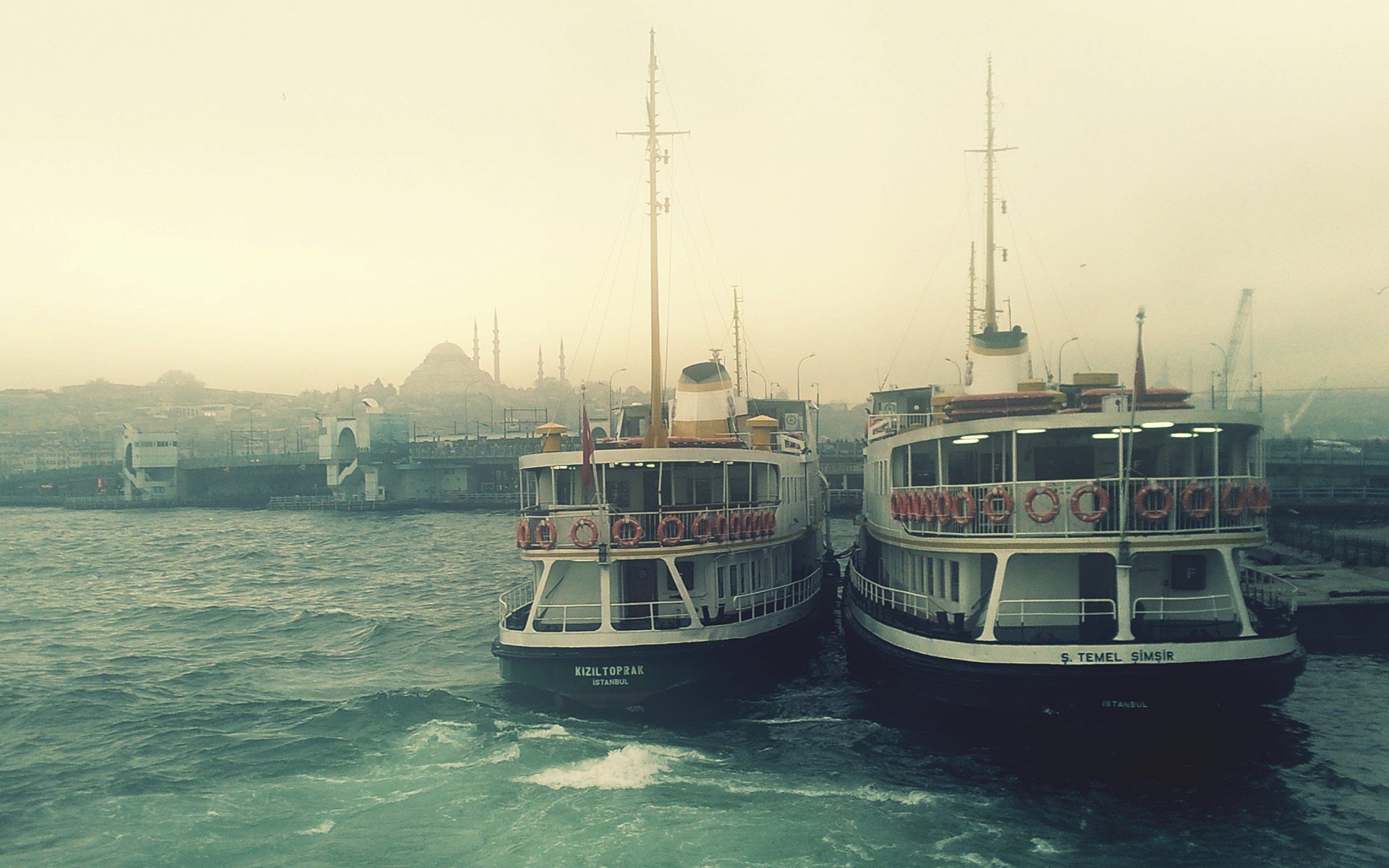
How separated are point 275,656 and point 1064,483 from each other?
27.9 m

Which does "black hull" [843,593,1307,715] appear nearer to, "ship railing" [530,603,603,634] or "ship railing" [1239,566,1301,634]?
"ship railing" [1239,566,1301,634]

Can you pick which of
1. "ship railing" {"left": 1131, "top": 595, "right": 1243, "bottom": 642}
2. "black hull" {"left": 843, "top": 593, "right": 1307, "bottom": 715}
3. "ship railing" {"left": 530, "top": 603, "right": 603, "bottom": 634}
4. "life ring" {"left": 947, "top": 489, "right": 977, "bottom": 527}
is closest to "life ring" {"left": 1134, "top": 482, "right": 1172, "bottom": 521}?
"ship railing" {"left": 1131, "top": 595, "right": 1243, "bottom": 642}

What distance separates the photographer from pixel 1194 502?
19.4 metres

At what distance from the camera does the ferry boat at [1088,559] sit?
745 inches

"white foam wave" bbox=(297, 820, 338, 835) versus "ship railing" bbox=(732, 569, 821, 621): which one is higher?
"ship railing" bbox=(732, 569, 821, 621)

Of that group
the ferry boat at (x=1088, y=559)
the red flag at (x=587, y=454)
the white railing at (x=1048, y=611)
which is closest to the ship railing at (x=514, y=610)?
the red flag at (x=587, y=454)

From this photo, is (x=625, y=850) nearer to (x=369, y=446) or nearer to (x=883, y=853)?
(x=883, y=853)

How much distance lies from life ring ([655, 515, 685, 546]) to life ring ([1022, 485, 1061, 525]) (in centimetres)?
810

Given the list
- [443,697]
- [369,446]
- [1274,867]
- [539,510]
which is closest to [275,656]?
[443,697]

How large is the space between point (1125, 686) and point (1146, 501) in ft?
12.7

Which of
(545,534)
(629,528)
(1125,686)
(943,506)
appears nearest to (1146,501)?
(1125,686)

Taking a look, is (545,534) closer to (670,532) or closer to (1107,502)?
(670,532)

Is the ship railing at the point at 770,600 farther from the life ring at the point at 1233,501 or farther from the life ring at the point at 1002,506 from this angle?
the life ring at the point at 1233,501

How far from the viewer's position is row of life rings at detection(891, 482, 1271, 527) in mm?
19375
